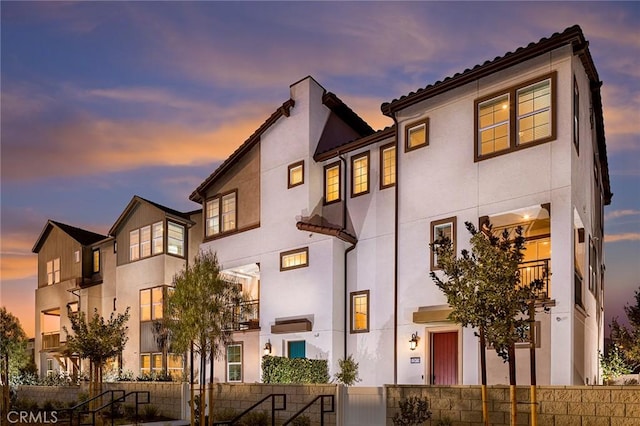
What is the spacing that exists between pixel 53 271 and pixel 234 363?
1864cm

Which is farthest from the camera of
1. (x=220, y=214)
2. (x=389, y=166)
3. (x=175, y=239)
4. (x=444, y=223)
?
(x=175, y=239)

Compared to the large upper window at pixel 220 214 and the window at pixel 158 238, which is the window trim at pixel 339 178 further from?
the window at pixel 158 238

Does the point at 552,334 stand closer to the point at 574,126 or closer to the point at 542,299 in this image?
the point at 542,299

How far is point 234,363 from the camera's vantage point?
2494 centimetres

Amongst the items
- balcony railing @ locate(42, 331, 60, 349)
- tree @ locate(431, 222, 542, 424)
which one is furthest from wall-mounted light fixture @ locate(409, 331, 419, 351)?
balcony railing @ locate(42, 331, 60, 349)

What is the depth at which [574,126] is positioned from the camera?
54.0 feet

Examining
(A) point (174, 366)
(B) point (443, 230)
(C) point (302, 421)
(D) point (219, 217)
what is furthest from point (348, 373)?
(A) point (174, 366)

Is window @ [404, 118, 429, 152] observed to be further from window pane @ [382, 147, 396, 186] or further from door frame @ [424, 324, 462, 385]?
door frame @ [424, 324, 462, 385]

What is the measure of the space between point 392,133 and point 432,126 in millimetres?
1831

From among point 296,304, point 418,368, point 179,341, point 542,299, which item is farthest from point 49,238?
point 542,299

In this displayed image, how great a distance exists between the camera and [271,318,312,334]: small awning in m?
21.5

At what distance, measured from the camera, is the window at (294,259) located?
73.7ft

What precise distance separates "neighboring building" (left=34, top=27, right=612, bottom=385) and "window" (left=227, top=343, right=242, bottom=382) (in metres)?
0.06

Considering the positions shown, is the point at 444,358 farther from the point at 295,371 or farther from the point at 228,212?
the point at 228,212
